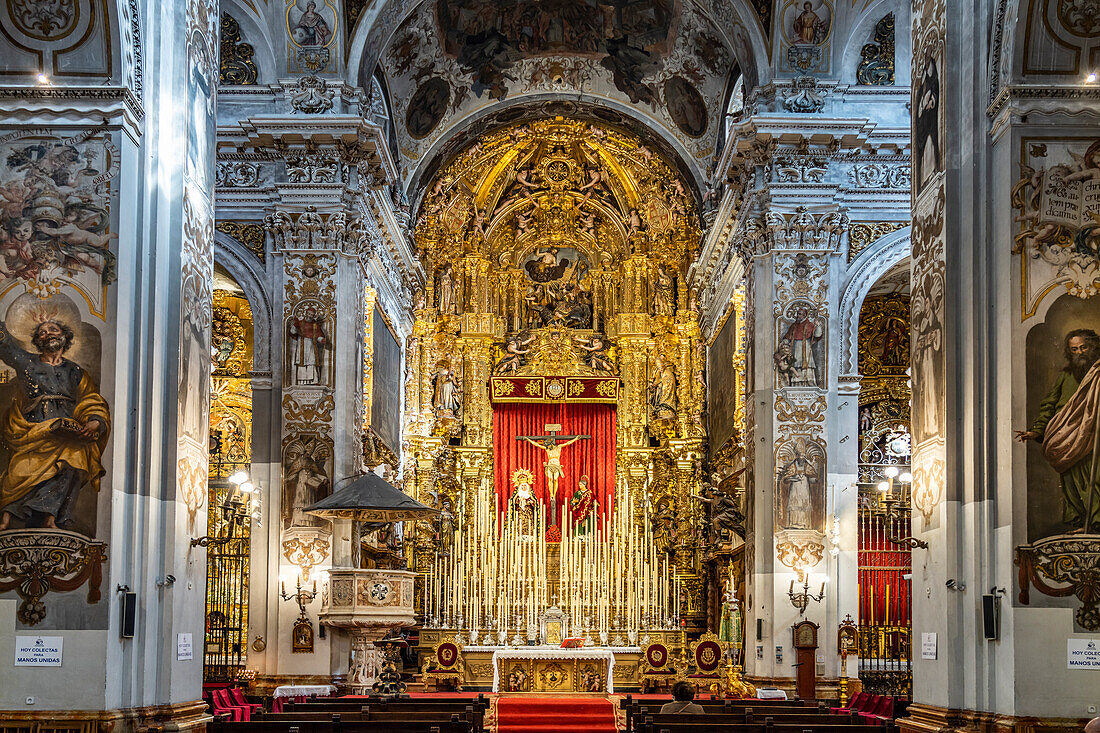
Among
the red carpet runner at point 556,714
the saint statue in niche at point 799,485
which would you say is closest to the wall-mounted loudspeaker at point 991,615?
the red carpet runner at point 556,714

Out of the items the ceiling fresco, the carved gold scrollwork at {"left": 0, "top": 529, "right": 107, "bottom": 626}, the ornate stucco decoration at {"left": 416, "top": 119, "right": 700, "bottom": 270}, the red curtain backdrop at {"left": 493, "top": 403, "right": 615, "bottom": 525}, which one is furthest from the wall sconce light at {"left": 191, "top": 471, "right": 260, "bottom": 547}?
the ornate stucco decoration at {"left": 416, "top": 119, "right": 700, "bottom": 270}

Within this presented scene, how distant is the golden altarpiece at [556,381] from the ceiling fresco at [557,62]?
5.55 feet

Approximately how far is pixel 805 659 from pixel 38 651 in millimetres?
12699

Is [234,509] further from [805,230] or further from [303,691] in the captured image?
[805,230]

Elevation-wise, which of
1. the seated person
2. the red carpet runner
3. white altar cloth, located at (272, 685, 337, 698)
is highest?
the seated person

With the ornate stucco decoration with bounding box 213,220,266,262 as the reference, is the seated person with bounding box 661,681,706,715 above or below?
below

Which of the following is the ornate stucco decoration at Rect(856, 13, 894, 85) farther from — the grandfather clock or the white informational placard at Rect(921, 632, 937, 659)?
the white informational placard at Rect(921, 632, 937, 659)

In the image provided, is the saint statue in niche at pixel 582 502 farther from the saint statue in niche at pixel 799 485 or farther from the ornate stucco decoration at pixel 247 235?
the ornate stucco decoration at pixel 247 235

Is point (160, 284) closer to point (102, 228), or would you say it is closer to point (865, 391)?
point (102, 228)

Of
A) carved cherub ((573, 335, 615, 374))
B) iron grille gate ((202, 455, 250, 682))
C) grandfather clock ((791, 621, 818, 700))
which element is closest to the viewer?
grandfather clock ((791, 621, 818, 700))

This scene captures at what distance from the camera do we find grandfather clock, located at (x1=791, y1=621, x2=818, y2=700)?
1925 cm

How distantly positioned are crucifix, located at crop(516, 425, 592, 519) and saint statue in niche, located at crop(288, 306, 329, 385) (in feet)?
32.9

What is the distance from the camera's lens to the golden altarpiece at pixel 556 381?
29016 millimetres

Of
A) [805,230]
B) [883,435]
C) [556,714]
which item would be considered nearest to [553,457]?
[883,435]
